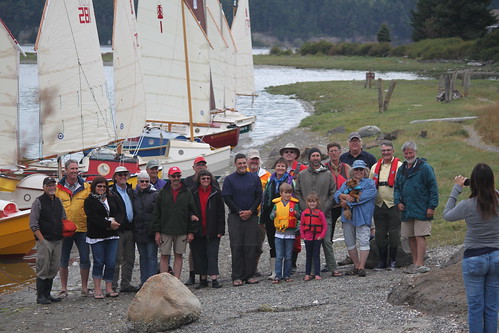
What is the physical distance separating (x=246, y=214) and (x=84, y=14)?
11336 millimetres

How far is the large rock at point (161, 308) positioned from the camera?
1012 centimetres

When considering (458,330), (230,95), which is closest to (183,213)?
(458,330)

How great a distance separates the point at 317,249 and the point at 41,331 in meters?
4.09

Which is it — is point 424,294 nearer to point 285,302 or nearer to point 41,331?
point 285,302

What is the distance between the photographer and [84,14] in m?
21.4

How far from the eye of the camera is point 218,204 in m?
12.3

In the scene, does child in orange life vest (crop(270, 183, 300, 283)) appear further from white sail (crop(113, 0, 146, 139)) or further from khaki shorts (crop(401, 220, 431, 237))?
white sail (crop(113, 0, 146, 139))

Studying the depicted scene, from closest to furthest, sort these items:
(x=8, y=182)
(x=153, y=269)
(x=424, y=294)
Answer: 1. (x=424, y=294)
2. (x=153, y=269)
3. (x=8, y=182)

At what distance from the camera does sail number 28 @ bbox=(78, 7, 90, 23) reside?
2128 cm

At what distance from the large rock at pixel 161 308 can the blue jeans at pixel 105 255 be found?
79.7 inches

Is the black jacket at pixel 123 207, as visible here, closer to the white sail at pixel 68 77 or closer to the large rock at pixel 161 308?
the large rock at pixel 161 308

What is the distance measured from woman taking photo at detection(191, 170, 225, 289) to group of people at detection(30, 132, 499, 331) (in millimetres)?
15

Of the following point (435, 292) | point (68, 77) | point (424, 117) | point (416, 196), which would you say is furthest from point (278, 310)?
point (424, 117)

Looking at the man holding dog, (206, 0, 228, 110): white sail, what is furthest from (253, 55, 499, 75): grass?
the man holding dog
